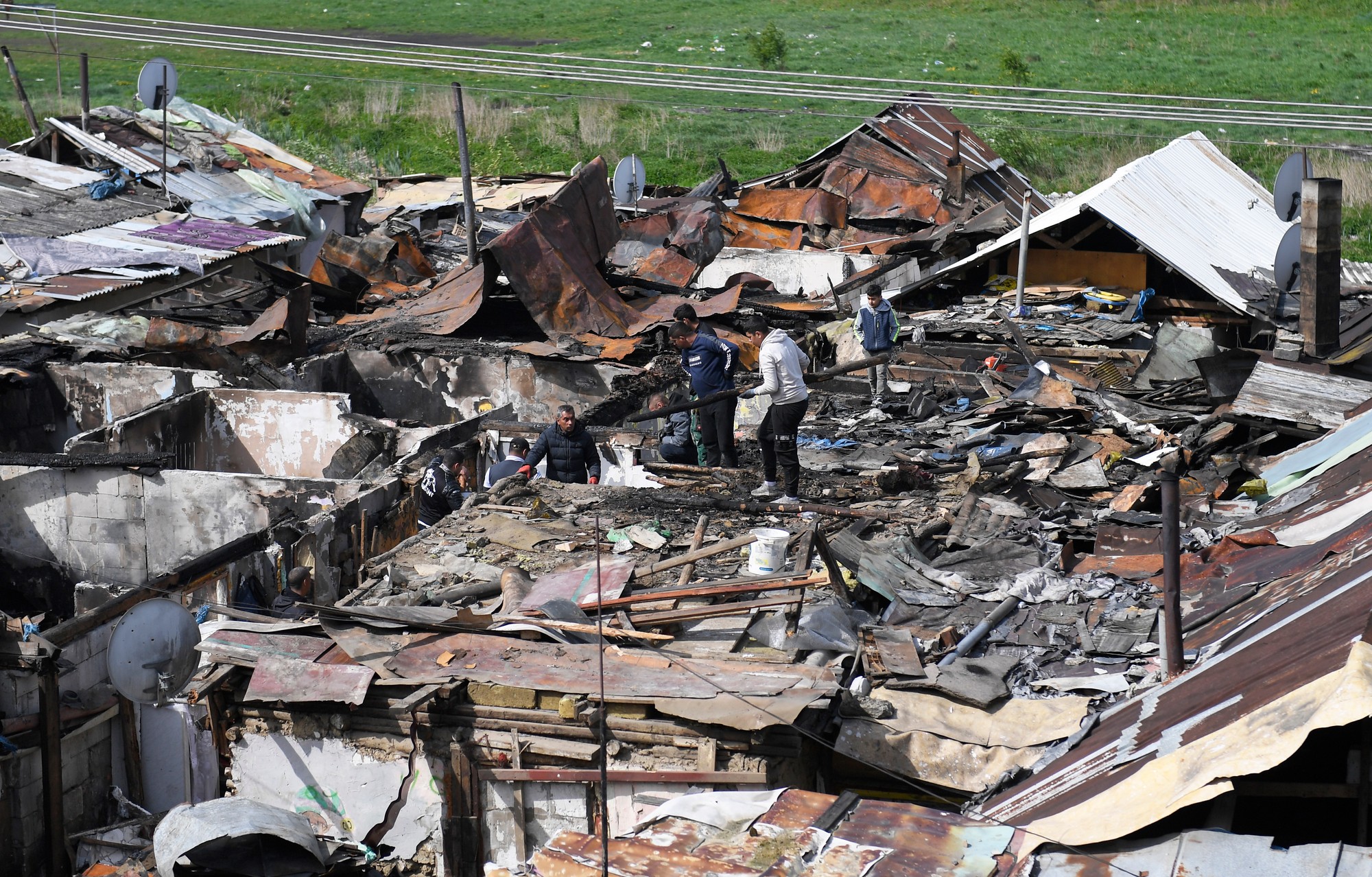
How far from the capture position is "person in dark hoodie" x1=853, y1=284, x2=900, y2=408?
1478 cm

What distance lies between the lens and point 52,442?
1541 cm

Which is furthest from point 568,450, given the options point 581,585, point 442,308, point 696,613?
point 442,308

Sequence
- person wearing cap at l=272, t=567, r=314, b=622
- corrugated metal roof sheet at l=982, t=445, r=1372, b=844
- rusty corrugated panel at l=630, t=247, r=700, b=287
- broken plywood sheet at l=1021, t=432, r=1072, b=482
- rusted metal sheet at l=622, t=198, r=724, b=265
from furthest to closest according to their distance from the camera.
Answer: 1. rusted metal sheet at l=622, t=198, r=724, b=265
2. rusty corrugated panel at l=630, t=247, r=700, b=287
3. broken plywood sheet at l=1021, t=432, r=1072, b=482
4. person wearing cap at l=272, t=567, r=314, b=622
5. corrugated metal roof sheet at l=982, t=445, r=1372, b=844

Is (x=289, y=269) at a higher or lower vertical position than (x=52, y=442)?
higher

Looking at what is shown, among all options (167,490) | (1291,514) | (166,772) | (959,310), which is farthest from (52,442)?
(1291,514)

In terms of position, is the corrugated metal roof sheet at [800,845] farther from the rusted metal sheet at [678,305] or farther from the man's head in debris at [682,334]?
the rusted metal sheet at [678,305]

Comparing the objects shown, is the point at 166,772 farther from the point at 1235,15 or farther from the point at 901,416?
the point at 1235,15

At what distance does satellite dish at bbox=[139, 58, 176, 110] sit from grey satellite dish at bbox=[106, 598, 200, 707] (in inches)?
667

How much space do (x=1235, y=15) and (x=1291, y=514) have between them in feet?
141

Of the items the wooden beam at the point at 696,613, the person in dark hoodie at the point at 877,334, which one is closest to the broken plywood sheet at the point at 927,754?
the wooden beam at the point at 696,613

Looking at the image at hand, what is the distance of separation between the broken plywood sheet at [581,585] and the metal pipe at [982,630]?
2.11 metres

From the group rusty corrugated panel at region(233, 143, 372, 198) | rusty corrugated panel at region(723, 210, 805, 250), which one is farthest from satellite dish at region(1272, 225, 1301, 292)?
rusty corrugated panel at region(233, 143, 372, 198)

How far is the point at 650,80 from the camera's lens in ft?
121

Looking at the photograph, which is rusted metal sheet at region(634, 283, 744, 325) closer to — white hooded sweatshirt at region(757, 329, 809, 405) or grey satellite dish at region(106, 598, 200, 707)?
white hooded sweatshirt at region(757, 329, 809, 405)
